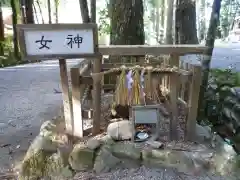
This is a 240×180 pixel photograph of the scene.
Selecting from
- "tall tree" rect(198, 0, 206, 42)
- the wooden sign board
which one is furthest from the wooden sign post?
"tall tree" rect(198, 0, 206, 42)

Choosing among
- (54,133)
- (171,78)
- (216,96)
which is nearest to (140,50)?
(171,78)

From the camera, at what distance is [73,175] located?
2453 millimetres

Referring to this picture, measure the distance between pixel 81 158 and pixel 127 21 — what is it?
233cm

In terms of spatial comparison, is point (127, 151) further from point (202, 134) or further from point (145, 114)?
point (202, 134)

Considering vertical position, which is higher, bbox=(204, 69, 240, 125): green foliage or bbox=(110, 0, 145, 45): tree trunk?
bbox=(110, 0, 145, 45): tree trunk

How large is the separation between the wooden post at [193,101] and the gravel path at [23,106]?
1931mm

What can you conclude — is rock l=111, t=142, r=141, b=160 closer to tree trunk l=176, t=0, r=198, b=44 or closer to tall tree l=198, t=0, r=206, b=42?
Answer: tree trunk l=176, t=0, r=198, b=44

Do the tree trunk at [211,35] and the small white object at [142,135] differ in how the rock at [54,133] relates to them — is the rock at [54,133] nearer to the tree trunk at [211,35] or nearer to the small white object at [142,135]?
the small white object at [142,135]

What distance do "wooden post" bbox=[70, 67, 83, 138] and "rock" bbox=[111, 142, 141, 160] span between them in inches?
18.1

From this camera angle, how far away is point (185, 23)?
6.30 m

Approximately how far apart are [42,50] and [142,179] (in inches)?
58.6

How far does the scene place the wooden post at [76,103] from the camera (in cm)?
265

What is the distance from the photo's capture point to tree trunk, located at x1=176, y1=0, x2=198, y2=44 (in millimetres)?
6062

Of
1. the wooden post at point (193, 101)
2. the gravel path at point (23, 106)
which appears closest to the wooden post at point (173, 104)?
the wooden post at point (193, 101)
